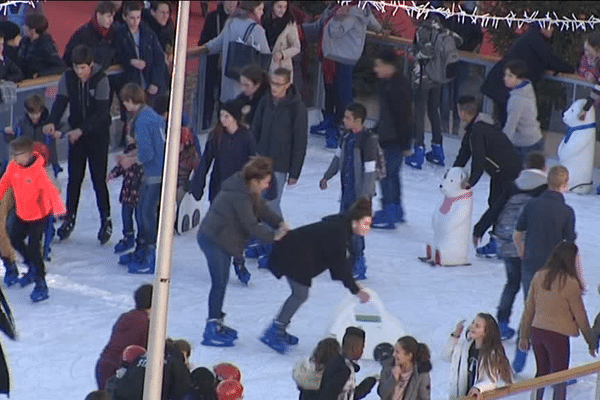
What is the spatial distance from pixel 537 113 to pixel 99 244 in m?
4.15

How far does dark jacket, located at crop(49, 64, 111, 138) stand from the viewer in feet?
45.7

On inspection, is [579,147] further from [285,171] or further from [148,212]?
[148,212]

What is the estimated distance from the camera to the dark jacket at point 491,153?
13734mm

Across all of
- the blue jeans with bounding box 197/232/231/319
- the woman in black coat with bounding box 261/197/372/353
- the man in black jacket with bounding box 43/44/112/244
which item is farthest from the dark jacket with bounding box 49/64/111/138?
the woman in black coat with bounding box 261/197/372/353

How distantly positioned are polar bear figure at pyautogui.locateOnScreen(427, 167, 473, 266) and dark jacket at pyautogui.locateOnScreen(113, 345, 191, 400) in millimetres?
4558

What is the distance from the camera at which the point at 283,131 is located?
13680mm

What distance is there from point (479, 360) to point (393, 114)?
479 centimetres

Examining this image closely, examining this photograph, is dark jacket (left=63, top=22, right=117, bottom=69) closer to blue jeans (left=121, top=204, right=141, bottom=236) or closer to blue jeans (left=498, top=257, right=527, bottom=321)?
blue jeans (left=121, top=204, right=141, bottom=236)

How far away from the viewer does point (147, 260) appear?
13.8 metres

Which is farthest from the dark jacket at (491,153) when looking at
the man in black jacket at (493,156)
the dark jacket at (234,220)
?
the dark jacket at (234,220)

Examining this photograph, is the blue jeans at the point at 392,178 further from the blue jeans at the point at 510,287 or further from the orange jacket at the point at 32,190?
the orange jacket at the point at 32,190

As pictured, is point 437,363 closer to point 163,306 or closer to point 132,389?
point 132,389

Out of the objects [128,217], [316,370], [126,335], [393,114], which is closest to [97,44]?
[128,217]

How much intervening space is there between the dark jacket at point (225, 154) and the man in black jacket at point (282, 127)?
0.51m
